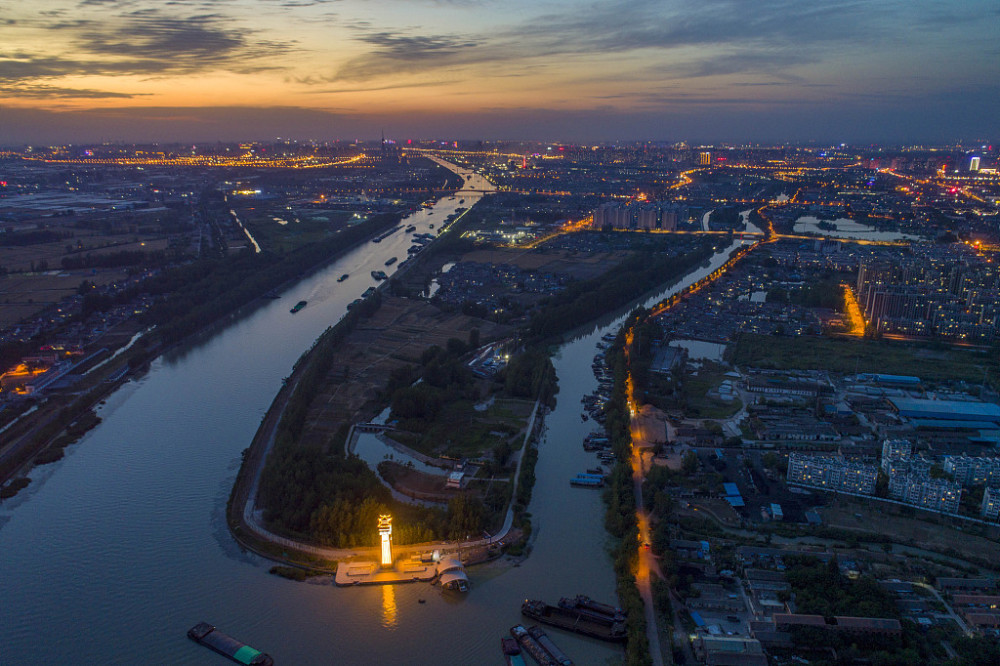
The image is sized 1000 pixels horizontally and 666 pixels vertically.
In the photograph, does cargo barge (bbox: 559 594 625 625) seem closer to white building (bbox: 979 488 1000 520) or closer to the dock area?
the dock area

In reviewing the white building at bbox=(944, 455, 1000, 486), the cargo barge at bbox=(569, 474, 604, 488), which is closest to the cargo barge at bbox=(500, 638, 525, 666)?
the cargo barge at bbox=(569, 474, 604, 488)

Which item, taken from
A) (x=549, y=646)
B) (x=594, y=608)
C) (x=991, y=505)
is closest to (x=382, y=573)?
(x=549, y=646)

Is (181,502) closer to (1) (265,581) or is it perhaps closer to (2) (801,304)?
(1) (265,581)

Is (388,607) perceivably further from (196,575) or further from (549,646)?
(196,575)

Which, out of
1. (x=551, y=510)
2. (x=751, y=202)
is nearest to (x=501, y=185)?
(x=751, y=202)

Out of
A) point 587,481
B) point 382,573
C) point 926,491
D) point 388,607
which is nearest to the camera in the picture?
point 388,607

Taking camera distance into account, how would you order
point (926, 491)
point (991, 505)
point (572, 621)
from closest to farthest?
1. point (572, 621)
2. point (991, 505)
3. point (926, 491)
